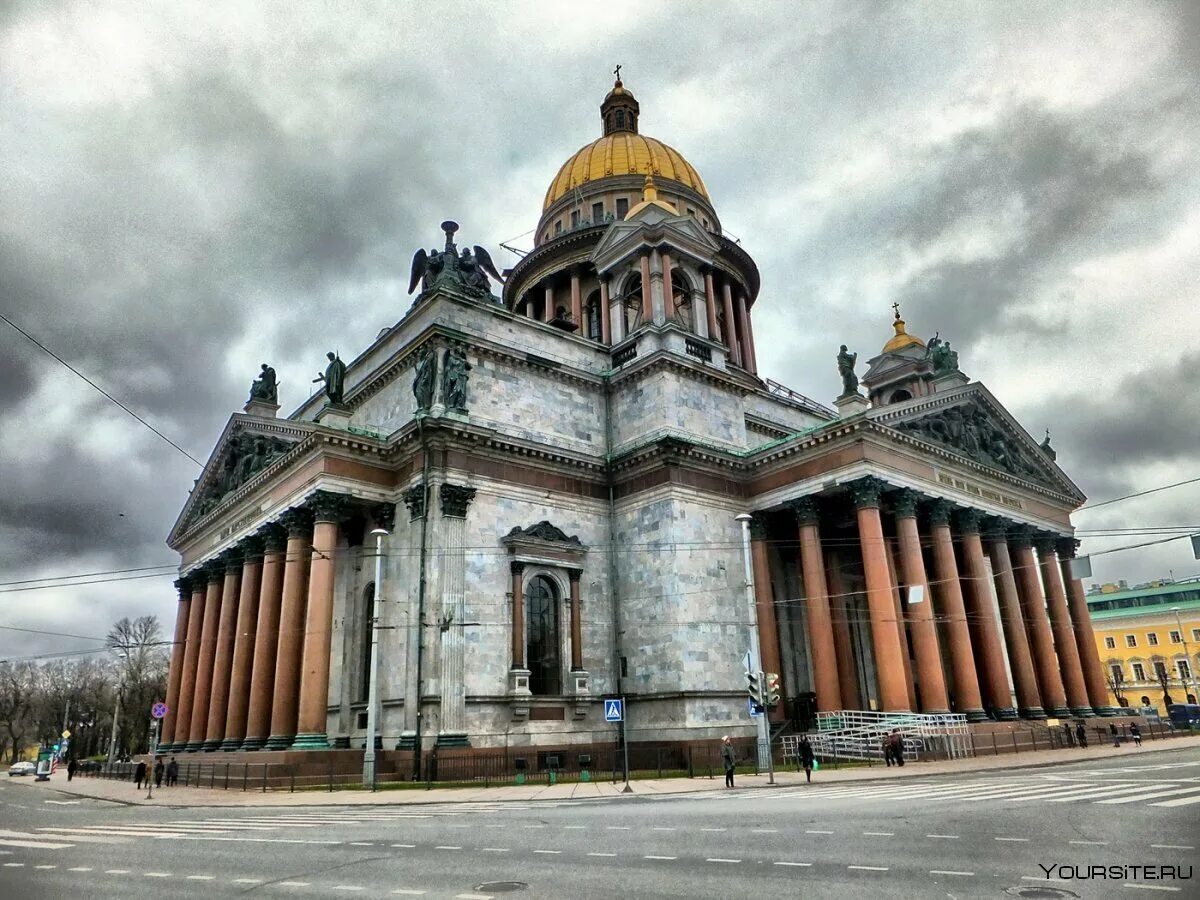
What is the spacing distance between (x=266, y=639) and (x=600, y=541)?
14.4 meters

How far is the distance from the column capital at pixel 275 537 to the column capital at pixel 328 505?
3968mm

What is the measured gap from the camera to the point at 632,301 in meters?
45.9

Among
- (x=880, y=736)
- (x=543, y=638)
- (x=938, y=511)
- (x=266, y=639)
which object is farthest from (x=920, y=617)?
(x=266, y=639)

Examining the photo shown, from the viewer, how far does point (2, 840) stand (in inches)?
593

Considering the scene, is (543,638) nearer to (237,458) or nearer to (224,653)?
(224,653)

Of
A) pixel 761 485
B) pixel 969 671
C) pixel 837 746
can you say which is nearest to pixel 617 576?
pixel 761 485

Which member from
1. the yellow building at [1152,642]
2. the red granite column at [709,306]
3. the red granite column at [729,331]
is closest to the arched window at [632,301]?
the red granite column at [709,306]

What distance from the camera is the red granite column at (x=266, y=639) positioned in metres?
33.9

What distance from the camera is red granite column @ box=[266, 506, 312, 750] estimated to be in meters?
32.0

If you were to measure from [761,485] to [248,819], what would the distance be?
25.4 metres

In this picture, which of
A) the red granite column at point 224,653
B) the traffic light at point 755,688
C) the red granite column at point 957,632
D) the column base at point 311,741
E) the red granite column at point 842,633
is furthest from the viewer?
the red granite column at point 224,653

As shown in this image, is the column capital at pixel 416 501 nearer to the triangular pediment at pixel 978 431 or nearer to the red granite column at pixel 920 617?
the triangular pediment at pixel 978 431

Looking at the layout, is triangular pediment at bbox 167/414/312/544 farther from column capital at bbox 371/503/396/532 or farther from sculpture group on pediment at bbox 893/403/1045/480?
sculpture group on pediment at bbox 893/403/1045/480

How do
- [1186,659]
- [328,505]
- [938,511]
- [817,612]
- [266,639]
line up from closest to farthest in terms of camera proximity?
[328,505] → [817,612] → [266,639] → [938,511] → [1186,659]
